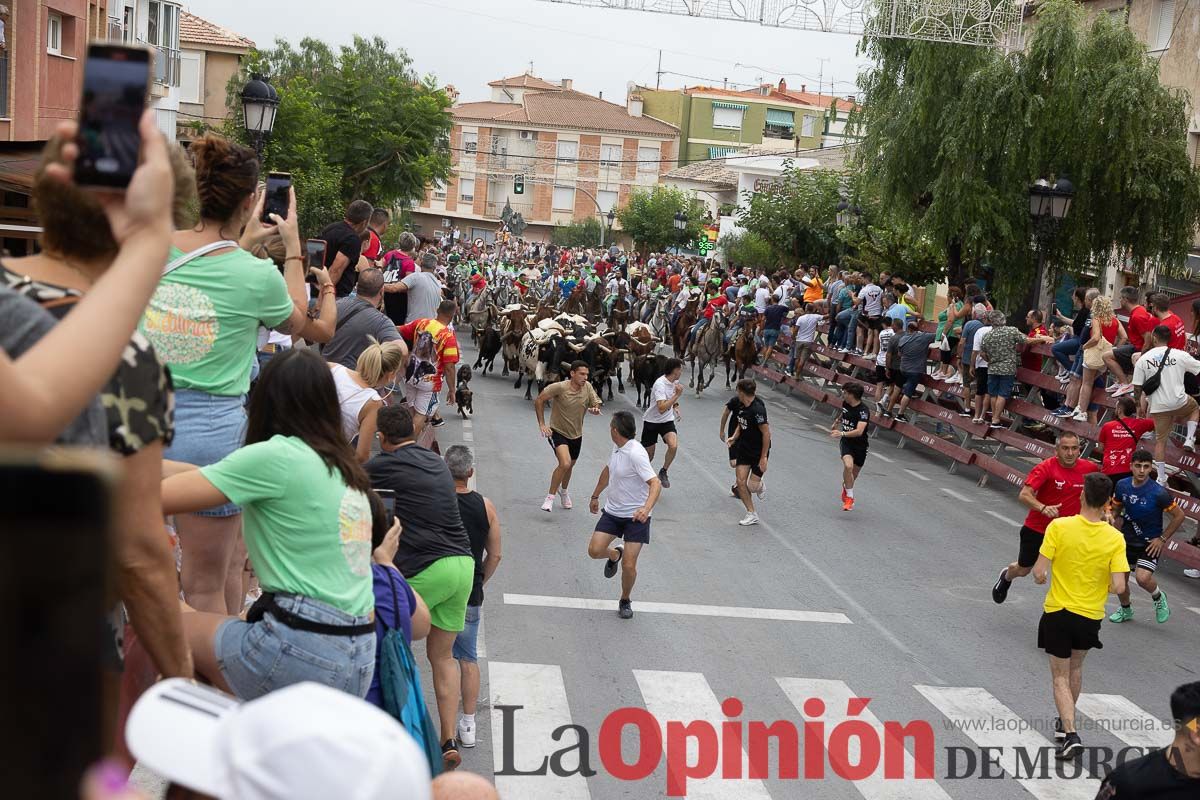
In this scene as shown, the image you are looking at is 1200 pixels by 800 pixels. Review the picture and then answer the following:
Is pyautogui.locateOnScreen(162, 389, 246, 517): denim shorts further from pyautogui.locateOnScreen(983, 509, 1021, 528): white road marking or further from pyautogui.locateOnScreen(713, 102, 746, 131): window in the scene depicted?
pyautogui.locateOnScreen(713, 102, 746, 131): window

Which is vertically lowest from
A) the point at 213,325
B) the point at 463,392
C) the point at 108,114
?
the point at 463,392

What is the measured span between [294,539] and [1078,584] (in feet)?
22.4

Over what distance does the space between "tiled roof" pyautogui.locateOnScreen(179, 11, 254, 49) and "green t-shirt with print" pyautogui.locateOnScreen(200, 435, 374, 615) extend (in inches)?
1946

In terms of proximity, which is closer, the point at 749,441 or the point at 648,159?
the point at 749,441

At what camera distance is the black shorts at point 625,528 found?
1185cm

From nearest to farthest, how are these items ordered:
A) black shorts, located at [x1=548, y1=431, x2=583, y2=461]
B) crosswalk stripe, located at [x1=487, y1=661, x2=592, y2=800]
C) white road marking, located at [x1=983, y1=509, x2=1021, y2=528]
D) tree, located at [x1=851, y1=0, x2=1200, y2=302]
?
crosswalk stripe, located at [x1=487, y1=661, x2=592, y2=800] < black shorts, located at [x1=548, y1=431, x2=583, y2=461] < white road marking, located at [x1=983, y1=509, x2=1021, y2=528] < tree, located at [x1=851, y1=0, x2=1200, y2=302]

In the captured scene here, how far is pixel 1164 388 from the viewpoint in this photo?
1537 cm

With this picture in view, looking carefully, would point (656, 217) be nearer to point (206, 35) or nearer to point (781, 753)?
point (206, 35)

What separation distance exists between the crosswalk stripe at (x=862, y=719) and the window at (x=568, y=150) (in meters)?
91.2

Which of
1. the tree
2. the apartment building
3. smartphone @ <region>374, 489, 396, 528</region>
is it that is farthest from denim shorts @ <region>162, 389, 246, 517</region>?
the apartment building

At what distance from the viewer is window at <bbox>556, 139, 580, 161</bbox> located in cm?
9881

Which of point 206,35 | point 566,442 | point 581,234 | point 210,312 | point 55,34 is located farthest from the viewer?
point 581,234

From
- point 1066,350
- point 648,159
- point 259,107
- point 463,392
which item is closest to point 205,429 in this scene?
point 259,107

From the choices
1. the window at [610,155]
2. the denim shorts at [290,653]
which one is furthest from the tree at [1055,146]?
the window at [610,155]
